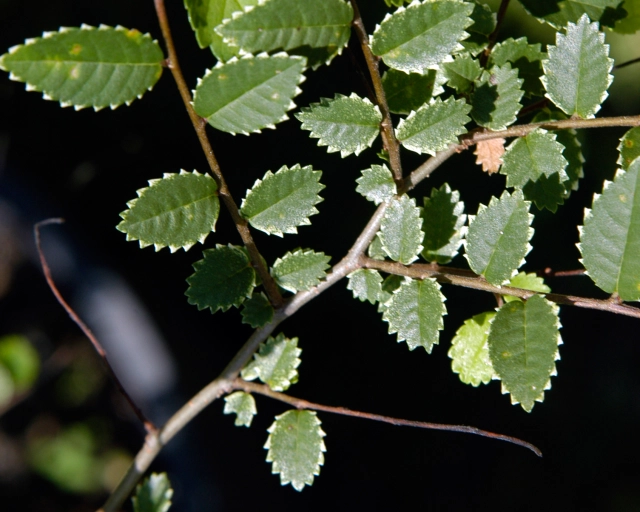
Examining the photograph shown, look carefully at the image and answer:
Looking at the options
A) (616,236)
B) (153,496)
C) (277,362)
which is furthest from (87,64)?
(153,496)

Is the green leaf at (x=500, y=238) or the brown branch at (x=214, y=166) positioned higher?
the brown branch at (x=214, y=166)

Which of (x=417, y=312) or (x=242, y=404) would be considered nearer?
(x=417, y=312)

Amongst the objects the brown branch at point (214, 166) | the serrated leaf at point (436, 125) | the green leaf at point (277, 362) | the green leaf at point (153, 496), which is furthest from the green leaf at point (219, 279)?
the green leaf at point (153, 496)

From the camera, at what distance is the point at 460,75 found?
750mm

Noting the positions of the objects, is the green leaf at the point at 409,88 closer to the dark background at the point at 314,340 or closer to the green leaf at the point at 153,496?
the green leaf at the point at 153,496

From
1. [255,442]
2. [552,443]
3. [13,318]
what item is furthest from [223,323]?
[552,443]

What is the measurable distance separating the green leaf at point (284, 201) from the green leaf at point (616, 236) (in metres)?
0.31

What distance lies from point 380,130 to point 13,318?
1.68 m

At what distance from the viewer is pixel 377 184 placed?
75 cm

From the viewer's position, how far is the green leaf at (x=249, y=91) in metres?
0.60

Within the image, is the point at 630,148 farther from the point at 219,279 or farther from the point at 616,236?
the point at 219,279

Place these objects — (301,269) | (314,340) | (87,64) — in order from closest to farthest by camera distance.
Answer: (87,64) → (301,269) → (314,340)

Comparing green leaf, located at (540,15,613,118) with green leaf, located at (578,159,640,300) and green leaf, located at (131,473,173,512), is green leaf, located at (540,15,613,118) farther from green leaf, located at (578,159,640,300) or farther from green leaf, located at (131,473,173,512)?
green leaf, located at (131,473,173,512)

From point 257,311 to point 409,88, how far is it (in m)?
A: 0.34
